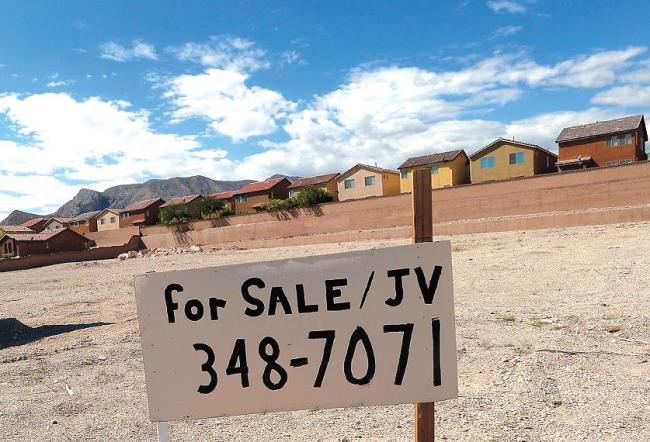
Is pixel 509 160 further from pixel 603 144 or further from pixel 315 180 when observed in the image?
pixel 315 180

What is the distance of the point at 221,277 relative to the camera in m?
2.50

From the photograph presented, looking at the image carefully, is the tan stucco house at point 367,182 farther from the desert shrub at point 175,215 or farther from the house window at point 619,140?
the house window at point 619,140

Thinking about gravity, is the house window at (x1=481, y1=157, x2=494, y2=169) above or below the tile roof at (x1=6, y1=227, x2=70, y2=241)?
above

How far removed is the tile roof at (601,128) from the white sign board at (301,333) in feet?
145

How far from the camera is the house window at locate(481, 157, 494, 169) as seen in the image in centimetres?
4389

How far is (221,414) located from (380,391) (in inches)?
32.5

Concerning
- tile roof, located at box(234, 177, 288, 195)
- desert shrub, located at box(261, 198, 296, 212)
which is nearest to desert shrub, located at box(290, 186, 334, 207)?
desert shrub, located at box(261, 198, 296, 212)

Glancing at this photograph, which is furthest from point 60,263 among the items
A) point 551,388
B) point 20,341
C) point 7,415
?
point 551,388

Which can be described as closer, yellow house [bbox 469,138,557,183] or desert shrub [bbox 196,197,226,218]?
yellow house [bbox 469,138,557,183]

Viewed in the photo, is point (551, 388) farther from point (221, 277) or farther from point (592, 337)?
point (221, 277)

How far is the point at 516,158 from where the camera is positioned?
4256 centimetres

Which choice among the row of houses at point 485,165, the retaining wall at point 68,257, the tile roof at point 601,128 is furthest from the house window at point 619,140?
the retaining wall at point 68,257

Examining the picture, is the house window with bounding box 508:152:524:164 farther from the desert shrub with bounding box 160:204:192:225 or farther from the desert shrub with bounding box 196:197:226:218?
the desert shrub with bounding box 160:204:192:225

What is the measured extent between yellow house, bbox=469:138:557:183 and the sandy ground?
31.4 metres
